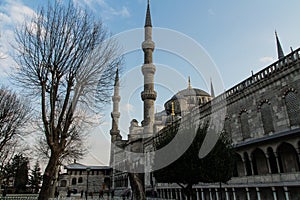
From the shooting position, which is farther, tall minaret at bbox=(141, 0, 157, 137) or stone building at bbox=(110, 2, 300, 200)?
tall minaret at bbox=(141, 0, 157, 137)

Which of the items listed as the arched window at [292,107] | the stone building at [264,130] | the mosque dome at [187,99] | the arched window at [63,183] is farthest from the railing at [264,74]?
the arched window at [63,183]

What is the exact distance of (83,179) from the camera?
185ft

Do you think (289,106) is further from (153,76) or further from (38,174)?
(38,174)

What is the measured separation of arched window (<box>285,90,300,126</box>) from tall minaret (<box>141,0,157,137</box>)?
18188 mm

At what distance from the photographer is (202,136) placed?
11.9 meters

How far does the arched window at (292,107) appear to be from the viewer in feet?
44.5

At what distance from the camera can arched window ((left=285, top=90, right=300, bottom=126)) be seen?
44.5 ft

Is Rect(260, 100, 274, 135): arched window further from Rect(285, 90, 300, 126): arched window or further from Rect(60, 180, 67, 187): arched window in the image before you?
Rect(60, 180, 67, 187): arched window

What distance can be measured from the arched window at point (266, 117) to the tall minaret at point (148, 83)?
1640 centimetres

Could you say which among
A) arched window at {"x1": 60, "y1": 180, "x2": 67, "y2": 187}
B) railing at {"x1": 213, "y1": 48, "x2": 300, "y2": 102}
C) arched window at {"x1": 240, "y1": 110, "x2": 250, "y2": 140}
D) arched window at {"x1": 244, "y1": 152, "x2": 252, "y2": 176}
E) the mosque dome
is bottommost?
arched window at {"x1": 60, "y1": 180, "x2": 67, "y2": 187}

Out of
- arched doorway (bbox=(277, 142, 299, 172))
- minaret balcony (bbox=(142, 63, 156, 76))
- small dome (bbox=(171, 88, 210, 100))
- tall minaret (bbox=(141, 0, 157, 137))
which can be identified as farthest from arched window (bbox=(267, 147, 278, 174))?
small dome (bbox=(171, 88, 210, 100))

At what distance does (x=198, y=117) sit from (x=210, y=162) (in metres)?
10.9

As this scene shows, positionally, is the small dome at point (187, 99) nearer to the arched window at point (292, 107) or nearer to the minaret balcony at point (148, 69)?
the minaret balcony at point (148, 69)

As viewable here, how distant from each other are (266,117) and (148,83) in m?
17.9
